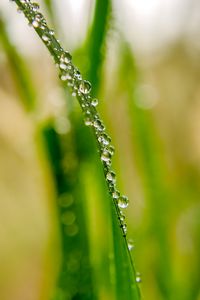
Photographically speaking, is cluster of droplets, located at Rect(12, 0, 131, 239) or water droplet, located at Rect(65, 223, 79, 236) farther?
water droplet, located at Rect(65, 223, 79, 236)

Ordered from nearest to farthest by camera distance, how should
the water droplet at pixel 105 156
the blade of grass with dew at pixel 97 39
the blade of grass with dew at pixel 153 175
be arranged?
the water droplet at pixel 105 156
the blade of grass with dew at pixel 97 39
the blade of grass with dew at pixel 153 175

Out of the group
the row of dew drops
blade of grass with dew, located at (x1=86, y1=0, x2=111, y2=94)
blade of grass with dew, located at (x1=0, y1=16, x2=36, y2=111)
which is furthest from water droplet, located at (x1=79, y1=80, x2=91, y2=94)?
blade of grass with dew, located at (x1=0, y1=16, x2=36, y2=111)

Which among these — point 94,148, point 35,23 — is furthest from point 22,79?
point 35,23

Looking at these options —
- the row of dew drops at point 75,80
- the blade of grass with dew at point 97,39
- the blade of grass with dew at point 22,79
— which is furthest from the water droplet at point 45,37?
the blade of grass with dew at point 22,79

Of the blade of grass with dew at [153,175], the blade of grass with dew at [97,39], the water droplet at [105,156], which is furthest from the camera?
the blade of grass with dew at [153,175]

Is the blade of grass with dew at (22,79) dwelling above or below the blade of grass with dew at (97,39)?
above

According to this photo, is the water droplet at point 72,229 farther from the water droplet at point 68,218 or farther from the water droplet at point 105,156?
the water droplet at point 105,156

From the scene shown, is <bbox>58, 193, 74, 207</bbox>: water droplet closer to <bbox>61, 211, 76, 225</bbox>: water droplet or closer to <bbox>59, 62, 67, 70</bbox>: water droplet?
<bbox>61, 211, 76, 225</bbox>: water droplet

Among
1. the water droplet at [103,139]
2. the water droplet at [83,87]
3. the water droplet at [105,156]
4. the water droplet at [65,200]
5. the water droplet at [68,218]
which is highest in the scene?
the water droplet at [65,200]

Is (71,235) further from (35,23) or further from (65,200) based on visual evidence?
(35,23)
